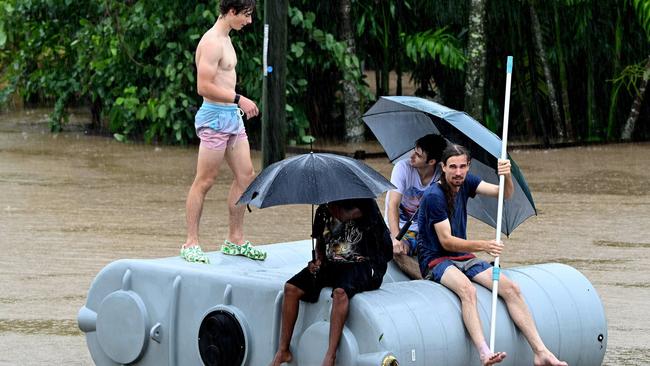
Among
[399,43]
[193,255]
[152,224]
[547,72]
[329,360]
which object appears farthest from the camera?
[399,43]

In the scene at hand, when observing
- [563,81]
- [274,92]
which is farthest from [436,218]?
[563,81]

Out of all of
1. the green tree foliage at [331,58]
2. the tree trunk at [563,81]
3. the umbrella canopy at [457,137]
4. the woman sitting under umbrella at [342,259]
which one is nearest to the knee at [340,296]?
the woman sitting under umbrella at [342,259]

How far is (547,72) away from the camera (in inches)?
820

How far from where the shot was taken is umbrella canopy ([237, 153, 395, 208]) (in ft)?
23.5

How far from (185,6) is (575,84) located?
643 centimetres

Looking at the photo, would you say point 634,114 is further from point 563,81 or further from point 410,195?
point 410,195

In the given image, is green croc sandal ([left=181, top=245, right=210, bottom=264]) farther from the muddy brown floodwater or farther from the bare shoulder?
the bare shoulder

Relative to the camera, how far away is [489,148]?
782cm

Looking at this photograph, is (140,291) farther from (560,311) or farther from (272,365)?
(560,311)

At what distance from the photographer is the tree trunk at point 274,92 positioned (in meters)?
12.2

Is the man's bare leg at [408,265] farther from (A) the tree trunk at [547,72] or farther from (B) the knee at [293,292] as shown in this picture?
(A) the tree trunk at [547,72]

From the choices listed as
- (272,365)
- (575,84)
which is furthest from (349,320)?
(575,84)

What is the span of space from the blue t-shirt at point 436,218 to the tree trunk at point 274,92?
459 centimetres

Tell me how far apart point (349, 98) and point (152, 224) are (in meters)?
7.41
